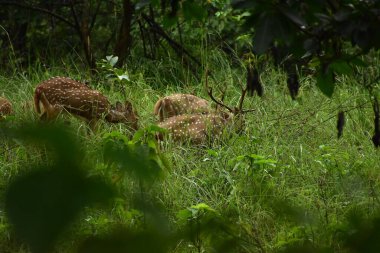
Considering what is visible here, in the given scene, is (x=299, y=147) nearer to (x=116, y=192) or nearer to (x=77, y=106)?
(x=77, y=106)

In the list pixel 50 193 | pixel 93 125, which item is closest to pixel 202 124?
pixel 93 125

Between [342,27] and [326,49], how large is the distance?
1.13 ft

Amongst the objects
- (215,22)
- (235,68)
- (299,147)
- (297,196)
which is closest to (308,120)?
(299,147)

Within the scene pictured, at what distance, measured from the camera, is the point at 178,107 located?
5.92 meters

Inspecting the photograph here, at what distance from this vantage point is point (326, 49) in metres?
1.89

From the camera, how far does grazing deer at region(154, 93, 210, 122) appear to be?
19.2 ft

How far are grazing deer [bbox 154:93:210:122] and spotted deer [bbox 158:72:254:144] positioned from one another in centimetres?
21

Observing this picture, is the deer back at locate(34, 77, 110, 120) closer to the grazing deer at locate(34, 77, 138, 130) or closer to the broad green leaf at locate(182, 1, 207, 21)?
the grazing deer at locate(34, 77, 138, 130)

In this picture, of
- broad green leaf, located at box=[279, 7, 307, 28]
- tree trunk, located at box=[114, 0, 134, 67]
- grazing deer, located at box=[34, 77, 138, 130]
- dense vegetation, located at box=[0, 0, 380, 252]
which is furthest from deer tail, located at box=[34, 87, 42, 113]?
broad green leaf, located at box=[279, 7, 307, 28]

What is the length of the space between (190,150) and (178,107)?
2.56 feet

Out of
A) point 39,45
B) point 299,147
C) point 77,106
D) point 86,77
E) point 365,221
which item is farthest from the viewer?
point 39,45

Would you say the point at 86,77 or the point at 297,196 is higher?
the point at 297,196

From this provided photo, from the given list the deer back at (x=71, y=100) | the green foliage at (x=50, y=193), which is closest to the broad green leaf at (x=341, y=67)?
the green foliage at (x=50, y=193)

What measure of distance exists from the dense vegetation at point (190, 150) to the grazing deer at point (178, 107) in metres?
0.08
